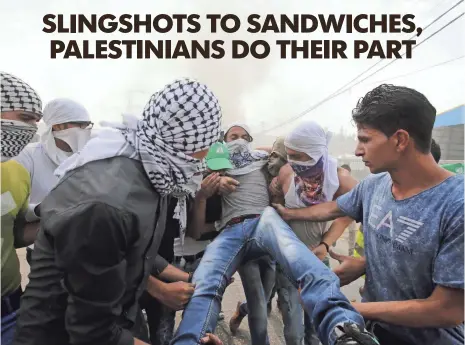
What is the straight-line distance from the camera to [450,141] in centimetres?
939

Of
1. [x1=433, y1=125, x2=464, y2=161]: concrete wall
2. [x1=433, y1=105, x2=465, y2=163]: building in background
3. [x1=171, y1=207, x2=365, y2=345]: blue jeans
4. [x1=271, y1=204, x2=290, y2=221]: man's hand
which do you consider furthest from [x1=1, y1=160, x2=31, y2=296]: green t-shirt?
[x1=433, y1=125, x2=464, y2=161]: concrete wall

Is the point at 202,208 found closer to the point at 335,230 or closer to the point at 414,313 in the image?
the point at 335,230

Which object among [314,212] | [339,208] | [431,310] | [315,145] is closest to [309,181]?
[315,145]

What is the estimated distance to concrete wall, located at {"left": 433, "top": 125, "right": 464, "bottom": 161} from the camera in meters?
9.11

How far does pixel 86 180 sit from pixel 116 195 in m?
0.12

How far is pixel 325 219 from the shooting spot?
201cm

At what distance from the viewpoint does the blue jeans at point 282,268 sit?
1492mm

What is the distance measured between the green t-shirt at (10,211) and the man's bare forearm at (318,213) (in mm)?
1421

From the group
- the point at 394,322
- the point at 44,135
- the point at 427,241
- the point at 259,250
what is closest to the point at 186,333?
the point at 259,250

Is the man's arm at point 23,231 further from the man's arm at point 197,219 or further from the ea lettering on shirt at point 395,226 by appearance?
the ea lettering on shirt at point 395,226

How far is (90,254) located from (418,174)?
1.16 m

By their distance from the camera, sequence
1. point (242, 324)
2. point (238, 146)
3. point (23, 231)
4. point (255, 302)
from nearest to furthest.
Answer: point (23, 231), point (255, 302), point (238, 146), point (242, 324)

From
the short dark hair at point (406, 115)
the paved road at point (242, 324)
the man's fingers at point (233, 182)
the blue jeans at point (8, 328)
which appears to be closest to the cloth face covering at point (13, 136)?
the blue jeans at point (8, 328)

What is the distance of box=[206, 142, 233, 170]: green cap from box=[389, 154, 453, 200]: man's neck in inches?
48.5
